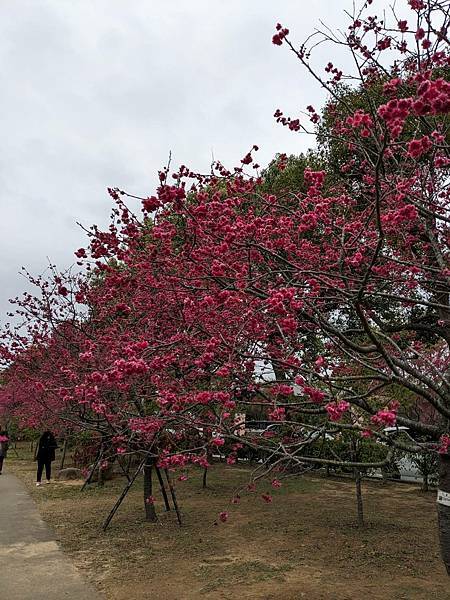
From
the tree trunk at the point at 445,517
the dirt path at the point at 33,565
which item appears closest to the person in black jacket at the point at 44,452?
the dirt path at the point at 33,565

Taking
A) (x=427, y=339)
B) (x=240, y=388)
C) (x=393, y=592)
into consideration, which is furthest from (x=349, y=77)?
(x=427, y=339)

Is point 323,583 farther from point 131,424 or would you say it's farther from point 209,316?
point 209,316

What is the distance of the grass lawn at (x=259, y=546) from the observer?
227 inches

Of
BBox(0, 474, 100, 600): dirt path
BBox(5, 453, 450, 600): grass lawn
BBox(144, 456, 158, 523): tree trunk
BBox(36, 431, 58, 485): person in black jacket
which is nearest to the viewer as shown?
BBox(0, 474, 100, 600): dirt path

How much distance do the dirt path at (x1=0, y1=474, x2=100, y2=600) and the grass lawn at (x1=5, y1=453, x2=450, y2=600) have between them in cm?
23

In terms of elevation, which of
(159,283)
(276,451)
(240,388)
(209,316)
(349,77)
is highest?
(349,77)

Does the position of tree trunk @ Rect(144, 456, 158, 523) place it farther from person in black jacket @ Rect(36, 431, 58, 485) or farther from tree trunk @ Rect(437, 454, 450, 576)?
person in black jacket @ Rect(36, 431, 58, 485)

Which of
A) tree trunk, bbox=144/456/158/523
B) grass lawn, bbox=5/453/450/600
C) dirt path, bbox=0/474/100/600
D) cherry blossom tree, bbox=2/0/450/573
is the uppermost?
cherry blossom tree, bbox=2/0/450/573

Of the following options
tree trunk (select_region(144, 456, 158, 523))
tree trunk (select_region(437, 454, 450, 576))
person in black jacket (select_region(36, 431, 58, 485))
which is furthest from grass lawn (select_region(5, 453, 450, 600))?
person in black jacket (select_region(36, 431, 58, 485))

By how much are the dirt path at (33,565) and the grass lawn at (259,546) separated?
9.1 inches

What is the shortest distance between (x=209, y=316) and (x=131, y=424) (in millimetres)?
2177

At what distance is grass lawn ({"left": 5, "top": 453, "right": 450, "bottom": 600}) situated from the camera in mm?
5754

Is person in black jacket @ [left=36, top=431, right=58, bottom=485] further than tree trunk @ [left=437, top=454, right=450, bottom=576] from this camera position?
Yes

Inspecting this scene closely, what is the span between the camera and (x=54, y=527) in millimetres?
8906
